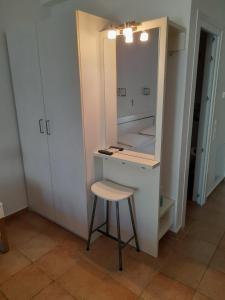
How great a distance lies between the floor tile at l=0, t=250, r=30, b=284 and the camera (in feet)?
6.18

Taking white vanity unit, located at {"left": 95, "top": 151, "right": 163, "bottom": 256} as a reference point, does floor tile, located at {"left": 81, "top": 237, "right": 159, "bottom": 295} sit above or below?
below

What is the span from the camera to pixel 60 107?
79.0 inches

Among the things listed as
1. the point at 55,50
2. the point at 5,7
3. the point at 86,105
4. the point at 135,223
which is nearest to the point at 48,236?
the point at 135,223

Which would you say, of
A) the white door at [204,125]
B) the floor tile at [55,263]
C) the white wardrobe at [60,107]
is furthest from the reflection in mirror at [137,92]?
the floor tile at [55,263]

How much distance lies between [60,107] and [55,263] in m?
1.43

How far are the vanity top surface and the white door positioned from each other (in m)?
1.12

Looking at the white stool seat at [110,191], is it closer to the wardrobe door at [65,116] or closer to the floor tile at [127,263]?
the wardrobe door at [65,116]

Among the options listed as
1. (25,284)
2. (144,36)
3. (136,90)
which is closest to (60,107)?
(136,90)

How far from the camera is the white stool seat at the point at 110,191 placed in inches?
71.8

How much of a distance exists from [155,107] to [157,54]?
399mm

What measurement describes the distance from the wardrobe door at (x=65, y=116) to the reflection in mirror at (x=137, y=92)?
1.39ft

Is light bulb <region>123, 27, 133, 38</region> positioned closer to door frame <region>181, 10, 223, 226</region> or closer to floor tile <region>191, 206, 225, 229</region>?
door frame <region>181, 10, 223, 226</region>

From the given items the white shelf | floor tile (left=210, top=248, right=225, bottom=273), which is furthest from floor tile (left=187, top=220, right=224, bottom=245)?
the white shelf

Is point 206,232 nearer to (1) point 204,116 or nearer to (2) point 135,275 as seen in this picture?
(2) point 135,275
